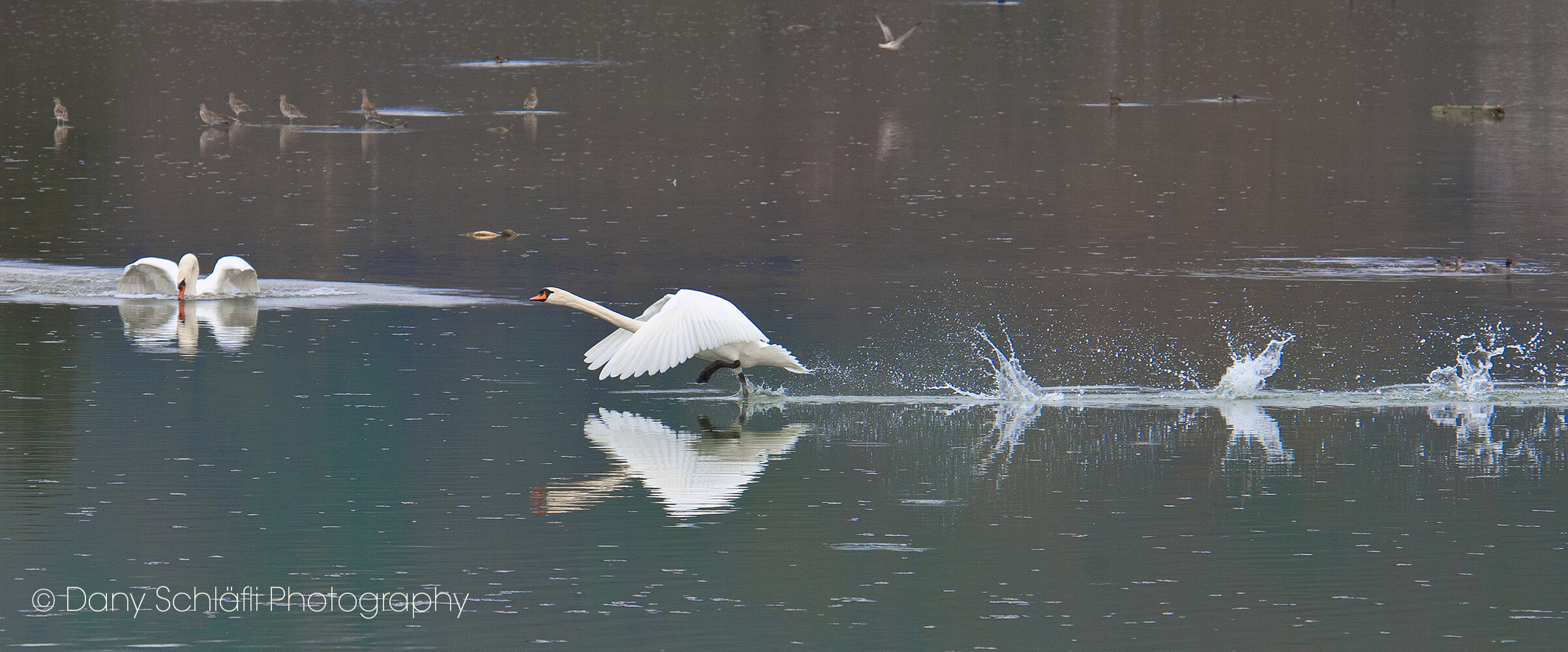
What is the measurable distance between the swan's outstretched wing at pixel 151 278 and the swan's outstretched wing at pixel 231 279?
0.35 meters

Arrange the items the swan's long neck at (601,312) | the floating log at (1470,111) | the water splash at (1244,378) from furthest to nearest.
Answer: the floating log at (1470,111), the water splash at (1244,378), the swan's long neck at (601,312)

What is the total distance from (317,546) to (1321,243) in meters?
20.7

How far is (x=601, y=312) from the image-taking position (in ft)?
59.5

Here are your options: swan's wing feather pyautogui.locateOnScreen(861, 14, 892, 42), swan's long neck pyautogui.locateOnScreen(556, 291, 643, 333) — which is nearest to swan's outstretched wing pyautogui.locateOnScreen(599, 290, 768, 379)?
swan's long neck pyautogui.locateOnScreen(556, 291, 643, 333)

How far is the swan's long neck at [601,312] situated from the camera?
17766 millimetres

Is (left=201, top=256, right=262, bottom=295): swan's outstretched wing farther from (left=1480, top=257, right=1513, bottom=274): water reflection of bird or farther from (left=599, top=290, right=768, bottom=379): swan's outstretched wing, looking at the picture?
(left=1480, top=257, right=1513, bottom=274): water reflection of bird

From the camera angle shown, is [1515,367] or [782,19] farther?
[782,19]

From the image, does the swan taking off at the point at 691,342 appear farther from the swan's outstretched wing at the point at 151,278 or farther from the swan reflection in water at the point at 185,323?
the swan's outstretched wing at the point at 151,278

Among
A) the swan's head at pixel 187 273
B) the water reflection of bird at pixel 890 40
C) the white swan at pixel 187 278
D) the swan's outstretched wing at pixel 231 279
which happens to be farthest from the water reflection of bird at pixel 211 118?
the swan's head at pixel 187 273

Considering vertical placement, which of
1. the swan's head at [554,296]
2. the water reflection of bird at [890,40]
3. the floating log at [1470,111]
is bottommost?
the swan's head at [554,296]

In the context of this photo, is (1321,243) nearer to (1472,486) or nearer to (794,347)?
(794,347)

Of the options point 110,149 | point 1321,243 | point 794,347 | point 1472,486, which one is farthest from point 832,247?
point 110,149

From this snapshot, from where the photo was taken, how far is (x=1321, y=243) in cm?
3056

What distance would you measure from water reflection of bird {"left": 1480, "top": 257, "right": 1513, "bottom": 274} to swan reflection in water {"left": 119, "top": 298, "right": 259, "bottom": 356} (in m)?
14.6
